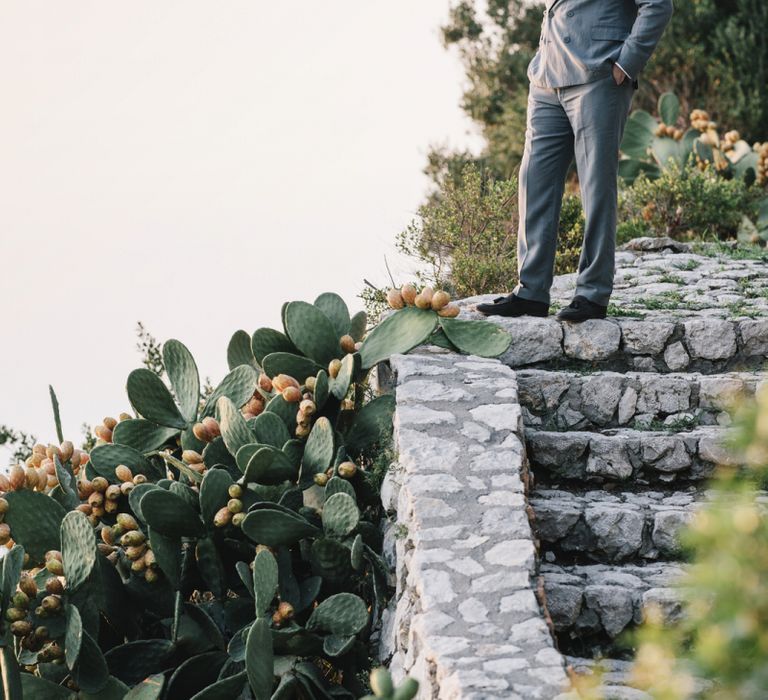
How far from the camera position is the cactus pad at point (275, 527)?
3.67 metres

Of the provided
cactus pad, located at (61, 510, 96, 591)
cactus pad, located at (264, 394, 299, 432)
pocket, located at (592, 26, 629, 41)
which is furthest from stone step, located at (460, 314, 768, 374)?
cactus pad, located at (61, 510, 96, 591)

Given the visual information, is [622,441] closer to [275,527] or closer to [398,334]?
[398,334]

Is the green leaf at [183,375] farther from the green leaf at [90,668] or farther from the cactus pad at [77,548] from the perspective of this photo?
the green leaf at [90,668]

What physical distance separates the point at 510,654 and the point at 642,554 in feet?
3.73

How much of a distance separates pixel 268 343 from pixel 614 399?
1.53 metres

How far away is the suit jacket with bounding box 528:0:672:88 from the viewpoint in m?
4.31

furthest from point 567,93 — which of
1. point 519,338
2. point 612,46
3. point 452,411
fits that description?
point 452,411

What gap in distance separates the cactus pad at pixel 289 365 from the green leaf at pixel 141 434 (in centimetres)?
55

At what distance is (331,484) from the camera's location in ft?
12.7

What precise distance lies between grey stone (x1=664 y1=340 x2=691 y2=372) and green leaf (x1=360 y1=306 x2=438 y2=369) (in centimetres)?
115

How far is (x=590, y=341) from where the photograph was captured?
469 cm

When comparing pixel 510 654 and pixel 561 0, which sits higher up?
pixel 561 0

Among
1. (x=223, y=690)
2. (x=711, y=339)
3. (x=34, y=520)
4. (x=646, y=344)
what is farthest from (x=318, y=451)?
(x=711, y=339)

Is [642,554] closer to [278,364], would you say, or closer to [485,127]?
[278,364]
